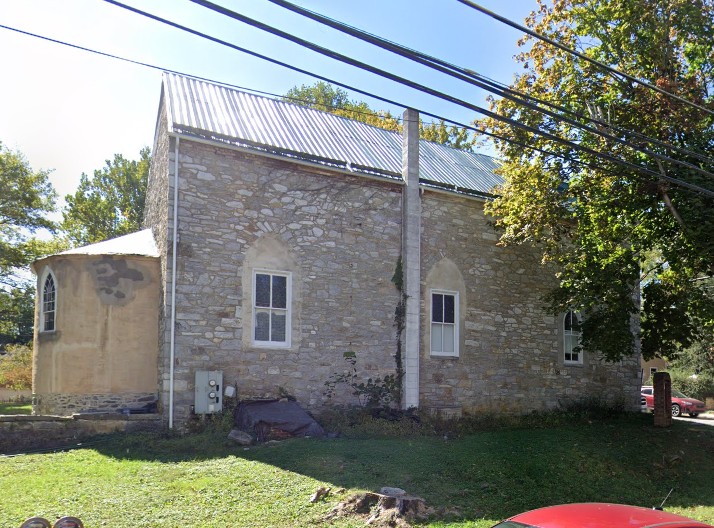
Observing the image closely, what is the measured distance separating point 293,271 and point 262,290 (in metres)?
0.79

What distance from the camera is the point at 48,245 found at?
30000 millimetres

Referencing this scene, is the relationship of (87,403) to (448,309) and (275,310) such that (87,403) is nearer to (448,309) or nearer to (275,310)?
(275,310)

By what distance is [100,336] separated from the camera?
13.2 metres

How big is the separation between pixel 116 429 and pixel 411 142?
9195 mm

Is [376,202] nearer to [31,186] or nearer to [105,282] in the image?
[105,282]

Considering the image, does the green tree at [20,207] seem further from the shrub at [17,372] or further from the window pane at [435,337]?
the window pane at [435,337]

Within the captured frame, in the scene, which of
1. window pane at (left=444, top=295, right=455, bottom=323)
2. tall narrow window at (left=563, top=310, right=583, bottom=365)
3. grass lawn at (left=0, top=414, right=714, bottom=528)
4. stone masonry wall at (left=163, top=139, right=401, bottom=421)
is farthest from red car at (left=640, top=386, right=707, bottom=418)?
stone masonry wall at (left=163, top=139, right=401, bottom=421)

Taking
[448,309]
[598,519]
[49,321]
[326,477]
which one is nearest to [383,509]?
[326,477]

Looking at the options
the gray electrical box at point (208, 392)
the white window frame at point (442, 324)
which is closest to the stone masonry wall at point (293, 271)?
the gray electrical box at point (208, 392)

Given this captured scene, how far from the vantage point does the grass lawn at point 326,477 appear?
7703 millimetres

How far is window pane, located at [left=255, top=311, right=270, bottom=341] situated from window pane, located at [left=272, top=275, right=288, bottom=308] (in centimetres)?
33

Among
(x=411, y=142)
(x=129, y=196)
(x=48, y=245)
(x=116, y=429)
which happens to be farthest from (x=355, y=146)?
(x=129, y=196)

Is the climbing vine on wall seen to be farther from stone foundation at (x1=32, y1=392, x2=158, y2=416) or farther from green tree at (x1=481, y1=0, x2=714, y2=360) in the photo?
stone foundation at (x1=32, y1=392, x2=158, y2=416)

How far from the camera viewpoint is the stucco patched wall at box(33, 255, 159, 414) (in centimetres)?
1311
